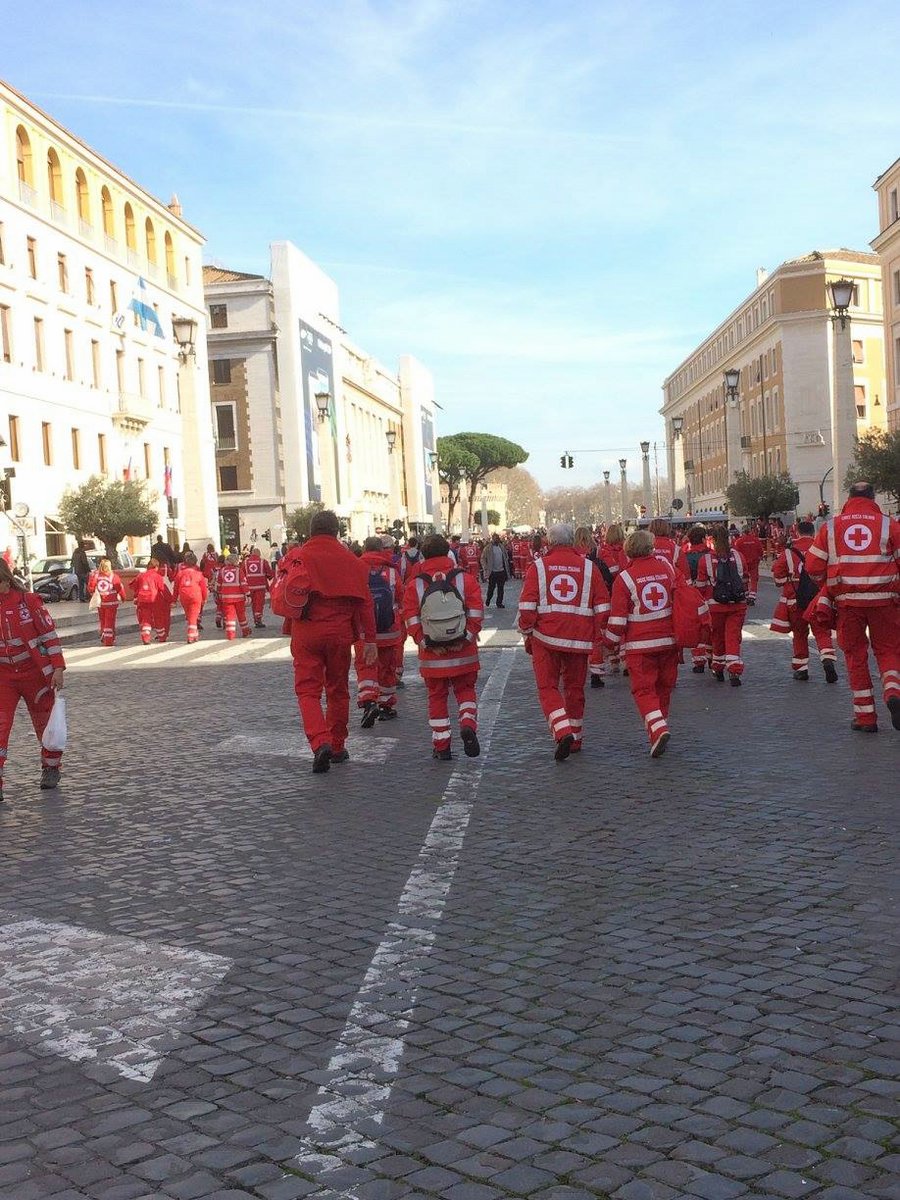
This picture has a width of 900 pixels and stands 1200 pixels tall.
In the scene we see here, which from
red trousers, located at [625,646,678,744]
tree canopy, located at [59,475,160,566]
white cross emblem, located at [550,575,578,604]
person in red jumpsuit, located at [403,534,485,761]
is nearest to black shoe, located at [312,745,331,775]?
person in red jumpsuit, located at [403,534,485,761]

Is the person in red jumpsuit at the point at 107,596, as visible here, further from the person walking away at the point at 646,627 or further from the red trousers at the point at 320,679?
the person walking away at the point at 646,627

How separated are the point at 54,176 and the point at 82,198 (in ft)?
9.27

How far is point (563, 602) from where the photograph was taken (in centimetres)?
1035

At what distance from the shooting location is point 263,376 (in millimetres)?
79188

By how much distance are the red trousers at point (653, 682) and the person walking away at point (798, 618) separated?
159 inches

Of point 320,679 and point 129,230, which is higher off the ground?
point 129,230

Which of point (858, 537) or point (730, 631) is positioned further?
point (730, 631)

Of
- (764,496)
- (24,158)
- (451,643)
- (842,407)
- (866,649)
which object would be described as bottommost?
(866,649)

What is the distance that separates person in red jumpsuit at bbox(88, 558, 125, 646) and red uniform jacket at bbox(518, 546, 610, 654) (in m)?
16.5

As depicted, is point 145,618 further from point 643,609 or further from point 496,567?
point 643,609

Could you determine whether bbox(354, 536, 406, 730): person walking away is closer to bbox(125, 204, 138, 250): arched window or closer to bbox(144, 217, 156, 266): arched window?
bbox(125, 204, 138, 250): arched window

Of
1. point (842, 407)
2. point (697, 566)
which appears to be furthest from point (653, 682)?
point (842, 407)

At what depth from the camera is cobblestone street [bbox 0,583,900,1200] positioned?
358cm

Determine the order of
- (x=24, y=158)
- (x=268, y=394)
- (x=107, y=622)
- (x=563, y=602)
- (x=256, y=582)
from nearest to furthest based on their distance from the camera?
(x=563, y=602) < (x=107, y=622) < (x=256, y=582) < (x=24, y=158) < (x=268, y=394)
